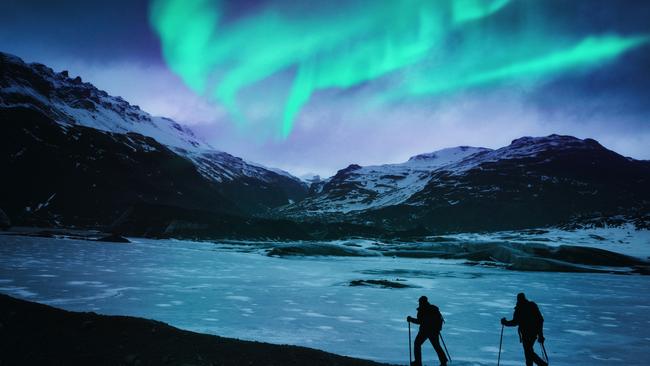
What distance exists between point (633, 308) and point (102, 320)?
28.2m

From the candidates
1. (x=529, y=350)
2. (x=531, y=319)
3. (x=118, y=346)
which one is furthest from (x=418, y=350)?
(x=118, y=346)

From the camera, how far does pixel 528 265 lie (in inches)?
2196

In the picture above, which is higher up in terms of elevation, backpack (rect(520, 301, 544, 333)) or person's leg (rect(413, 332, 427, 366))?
backpack (rect(520, 301, 544, 333))

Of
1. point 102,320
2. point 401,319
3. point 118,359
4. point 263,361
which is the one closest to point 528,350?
point 263,361

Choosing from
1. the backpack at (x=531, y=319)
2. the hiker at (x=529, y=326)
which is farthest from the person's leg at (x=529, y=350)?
the backpack at (x=531, y=319)

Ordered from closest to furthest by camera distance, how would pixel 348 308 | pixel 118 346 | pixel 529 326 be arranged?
pixel 529 326
pixel 118 346
pixel 348 308

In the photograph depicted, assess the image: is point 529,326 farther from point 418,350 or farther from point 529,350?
point 418,350

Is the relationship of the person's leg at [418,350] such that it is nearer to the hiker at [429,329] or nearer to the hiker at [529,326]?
the hiker at [429,329]

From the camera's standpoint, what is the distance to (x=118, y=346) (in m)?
11.5

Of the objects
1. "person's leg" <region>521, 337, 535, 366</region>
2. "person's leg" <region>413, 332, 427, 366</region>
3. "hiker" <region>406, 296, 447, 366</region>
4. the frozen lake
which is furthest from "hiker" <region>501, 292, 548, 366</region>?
"person's leg" <region>413, 332, 427, 366</region>

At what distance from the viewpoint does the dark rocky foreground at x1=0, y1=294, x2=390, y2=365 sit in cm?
1040

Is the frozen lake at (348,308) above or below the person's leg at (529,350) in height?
below

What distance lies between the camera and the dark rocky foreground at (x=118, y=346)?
1040 centimetres

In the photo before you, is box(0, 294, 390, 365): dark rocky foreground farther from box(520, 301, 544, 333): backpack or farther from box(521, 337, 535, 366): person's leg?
box(520, 301, 544, 333): backpack
